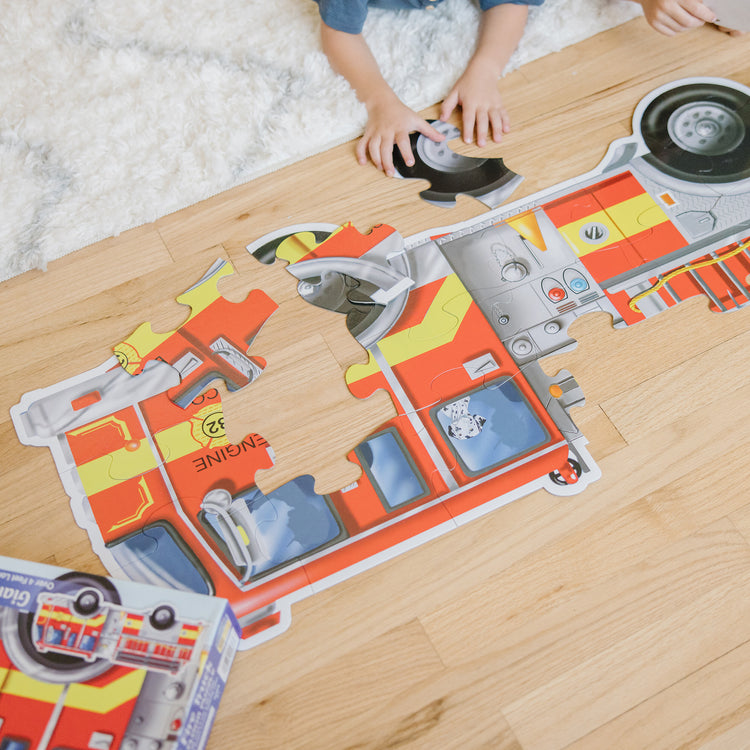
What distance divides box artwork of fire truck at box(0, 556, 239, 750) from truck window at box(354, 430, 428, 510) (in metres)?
0.22

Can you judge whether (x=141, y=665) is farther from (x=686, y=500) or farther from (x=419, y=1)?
(x=419, y=1)

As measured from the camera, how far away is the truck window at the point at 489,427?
81 cm

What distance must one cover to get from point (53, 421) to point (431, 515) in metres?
0.48

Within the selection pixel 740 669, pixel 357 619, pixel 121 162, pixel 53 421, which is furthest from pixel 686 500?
pixel 121 162

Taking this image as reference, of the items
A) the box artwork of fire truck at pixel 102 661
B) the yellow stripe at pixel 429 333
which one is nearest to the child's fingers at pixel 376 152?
the yellow stripe at pixel 429 333

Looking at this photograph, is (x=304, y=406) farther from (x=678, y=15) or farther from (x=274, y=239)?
(x=678, y=15)

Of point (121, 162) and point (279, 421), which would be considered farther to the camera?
point (121, 162)

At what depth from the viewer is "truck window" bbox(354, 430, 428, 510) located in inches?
31.3

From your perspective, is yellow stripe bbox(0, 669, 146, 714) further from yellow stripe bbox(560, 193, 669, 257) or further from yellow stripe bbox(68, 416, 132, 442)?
yellow stripe bbox(560, 193, 669, 257)

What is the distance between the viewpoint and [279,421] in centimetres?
84

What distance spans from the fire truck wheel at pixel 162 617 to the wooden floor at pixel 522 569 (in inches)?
4.5

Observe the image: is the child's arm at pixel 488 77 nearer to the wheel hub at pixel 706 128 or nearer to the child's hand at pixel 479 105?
the child's hand at pixel 479 105

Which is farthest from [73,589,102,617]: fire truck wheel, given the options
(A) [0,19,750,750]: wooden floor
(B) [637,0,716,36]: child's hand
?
(B) [637,0,716,36]: child's hand

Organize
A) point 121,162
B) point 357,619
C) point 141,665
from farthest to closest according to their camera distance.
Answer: point 121,162, point 357,619, point 141,665
